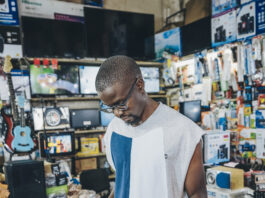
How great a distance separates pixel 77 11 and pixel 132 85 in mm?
3559

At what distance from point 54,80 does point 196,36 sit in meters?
2.16

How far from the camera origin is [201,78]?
10.4 ft

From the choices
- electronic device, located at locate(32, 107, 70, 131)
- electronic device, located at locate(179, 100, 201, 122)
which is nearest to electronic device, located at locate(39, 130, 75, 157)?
electronic device, located at locate(32, 107, 70, 131)

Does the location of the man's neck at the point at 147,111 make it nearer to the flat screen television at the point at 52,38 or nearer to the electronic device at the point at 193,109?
the electronic device at the point at 193,109

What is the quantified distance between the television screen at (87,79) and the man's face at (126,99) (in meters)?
2.69

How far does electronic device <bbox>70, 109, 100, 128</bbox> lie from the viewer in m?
3.39

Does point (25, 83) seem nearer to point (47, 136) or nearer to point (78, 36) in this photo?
point (47, 136)

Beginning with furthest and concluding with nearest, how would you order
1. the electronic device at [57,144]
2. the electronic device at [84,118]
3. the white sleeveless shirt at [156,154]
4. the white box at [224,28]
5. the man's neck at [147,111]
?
the electronic device at [84,118], the electronic device at [57,144], the white box at [224,28], the man's neck at [147,111], the white sleeveless shirt at [156,154]

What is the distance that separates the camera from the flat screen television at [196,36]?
10.0 ft

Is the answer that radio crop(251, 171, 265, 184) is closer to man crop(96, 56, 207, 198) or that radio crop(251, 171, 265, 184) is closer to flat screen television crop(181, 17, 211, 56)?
man crop(96, 56, 207, 198)

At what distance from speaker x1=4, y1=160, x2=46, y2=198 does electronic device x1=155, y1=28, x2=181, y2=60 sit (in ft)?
8.68

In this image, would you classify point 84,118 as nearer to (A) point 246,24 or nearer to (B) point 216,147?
(B) point 216,147

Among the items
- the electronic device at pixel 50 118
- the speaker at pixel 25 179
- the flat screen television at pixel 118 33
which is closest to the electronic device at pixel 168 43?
the flat screen television at pixel 118 33

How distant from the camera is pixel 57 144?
10.1ft
